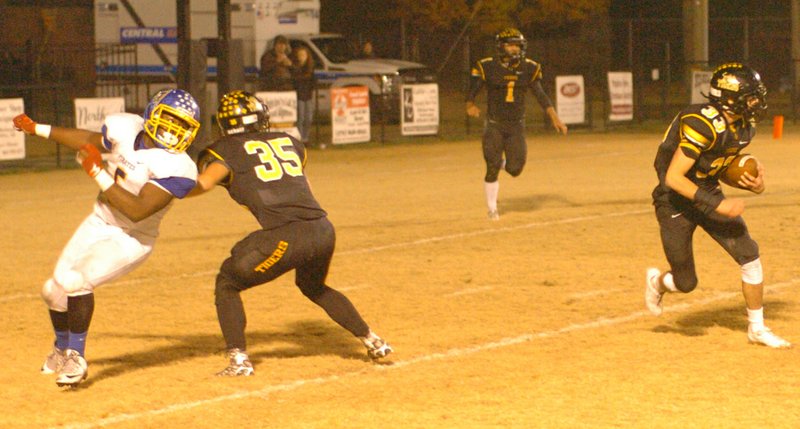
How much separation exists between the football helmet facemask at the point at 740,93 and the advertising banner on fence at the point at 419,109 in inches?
725

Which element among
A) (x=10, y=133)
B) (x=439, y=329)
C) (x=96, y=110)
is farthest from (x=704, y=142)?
(x=10, y=133)

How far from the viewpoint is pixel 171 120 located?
7.65m

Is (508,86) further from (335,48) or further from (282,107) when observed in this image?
(335,48)

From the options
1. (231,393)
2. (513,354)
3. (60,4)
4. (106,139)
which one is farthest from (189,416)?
(60,4)

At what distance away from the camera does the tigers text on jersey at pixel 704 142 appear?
841cm

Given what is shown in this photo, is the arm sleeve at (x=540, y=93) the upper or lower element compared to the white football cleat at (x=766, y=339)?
upper

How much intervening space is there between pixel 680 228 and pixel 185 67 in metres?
15.4

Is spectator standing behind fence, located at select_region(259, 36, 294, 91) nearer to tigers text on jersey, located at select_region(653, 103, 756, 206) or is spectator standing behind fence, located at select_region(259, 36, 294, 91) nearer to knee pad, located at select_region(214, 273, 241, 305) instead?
tigers text on jersey, located at select_region(653, 103, 756, 206)

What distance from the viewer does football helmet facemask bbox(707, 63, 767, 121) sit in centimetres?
840

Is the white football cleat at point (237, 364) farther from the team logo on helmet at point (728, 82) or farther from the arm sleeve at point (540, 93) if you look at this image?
the arm sleeve at point (540, 93)

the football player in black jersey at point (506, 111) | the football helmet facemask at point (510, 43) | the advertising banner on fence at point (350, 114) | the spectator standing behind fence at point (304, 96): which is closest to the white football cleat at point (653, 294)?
the football player in black jersey at point (506, 111)

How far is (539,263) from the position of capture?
12.3 m

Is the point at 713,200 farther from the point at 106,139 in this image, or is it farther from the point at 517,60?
the point at 517,60

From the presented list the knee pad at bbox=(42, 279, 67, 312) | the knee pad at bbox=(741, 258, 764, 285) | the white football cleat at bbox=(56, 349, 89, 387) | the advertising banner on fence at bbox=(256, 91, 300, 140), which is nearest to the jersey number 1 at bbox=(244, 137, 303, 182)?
the knee pad at bbox=(42, 279, 67, 312)
